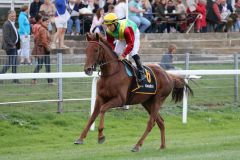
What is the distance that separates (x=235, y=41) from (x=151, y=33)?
3.32 meters

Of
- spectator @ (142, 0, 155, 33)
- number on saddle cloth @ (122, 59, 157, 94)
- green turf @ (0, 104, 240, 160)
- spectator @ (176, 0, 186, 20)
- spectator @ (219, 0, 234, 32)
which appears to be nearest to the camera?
green turf @ (0, 104, 240, 160)

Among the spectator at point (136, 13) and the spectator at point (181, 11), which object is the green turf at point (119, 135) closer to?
the spectator at point (136, 13)

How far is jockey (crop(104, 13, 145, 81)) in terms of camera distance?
584 inches

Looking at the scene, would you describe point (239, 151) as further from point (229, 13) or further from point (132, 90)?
point (229, 13)

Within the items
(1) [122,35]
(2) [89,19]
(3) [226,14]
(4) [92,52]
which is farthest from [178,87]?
(3) [226,14]

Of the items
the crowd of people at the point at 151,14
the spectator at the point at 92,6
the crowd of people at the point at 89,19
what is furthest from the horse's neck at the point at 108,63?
the spectator at the point at 92,6

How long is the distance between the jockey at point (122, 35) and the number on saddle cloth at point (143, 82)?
9 cm

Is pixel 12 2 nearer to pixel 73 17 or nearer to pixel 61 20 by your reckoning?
pixel 73 17

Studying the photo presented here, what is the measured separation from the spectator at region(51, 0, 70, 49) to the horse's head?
10.1 metres

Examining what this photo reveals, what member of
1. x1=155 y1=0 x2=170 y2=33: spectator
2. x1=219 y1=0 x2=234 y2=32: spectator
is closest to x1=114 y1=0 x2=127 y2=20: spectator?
x1=155 y1=0 x2=170 y2=33: spectator

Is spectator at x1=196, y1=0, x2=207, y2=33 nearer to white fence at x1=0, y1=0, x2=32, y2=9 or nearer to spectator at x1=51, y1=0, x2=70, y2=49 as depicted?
white fence at x1=0, y1=0, x2=32, y2=9

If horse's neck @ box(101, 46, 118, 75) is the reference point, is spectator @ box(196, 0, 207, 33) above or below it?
above

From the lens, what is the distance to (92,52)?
46.8 feet

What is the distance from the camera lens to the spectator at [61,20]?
24438 mm
